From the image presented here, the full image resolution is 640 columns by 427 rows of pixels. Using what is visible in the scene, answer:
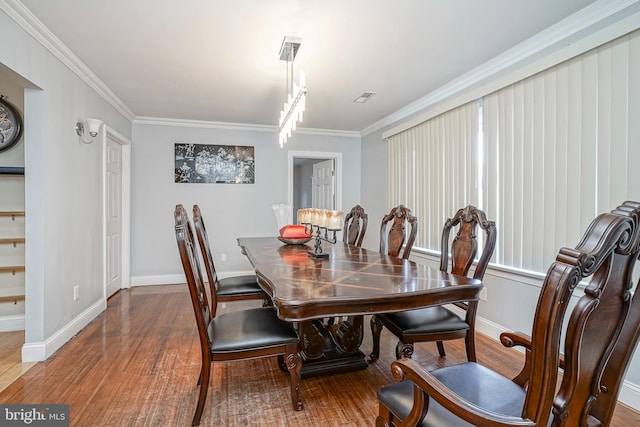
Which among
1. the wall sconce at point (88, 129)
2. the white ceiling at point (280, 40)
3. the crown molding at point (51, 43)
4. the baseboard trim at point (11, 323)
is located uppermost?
the white ceiling at point (280, 40)

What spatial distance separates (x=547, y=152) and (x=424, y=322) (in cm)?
159

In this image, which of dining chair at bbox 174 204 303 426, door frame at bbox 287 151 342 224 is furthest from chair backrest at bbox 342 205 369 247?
door frame at bbox 287 151 342 224

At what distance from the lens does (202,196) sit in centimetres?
482

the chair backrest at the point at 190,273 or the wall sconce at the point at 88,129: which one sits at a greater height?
the wall sconce at the point at 88,129

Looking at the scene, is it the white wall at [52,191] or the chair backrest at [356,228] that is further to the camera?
the chair backrest at [356,228]

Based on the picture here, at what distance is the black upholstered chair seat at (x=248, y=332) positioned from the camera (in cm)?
163

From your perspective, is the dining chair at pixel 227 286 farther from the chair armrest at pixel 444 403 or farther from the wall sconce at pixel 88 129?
the chair armrest at pixel 444 403

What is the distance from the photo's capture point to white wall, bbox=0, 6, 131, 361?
7.54 feet

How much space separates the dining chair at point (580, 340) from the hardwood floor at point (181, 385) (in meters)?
1.01

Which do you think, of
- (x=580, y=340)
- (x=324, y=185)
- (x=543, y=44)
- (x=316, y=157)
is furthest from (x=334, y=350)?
(x=324, y=185)

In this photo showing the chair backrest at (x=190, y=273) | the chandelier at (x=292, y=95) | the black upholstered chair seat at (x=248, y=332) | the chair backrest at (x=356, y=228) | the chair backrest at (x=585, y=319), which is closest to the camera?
the chair backrest at (x=585, y=319)

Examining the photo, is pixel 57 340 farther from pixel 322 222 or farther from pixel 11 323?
pixel 322 222

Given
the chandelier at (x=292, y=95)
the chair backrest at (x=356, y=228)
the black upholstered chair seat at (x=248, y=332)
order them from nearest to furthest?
the black upholstered chair seat at (x=248, y=332), the chandelier at (x=292, y=95), the chair backrest at (x=356, y=228)

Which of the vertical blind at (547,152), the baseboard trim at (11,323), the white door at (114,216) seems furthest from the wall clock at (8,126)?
the vertical blind at (547,152)
